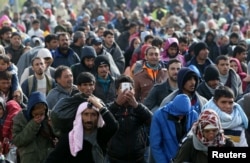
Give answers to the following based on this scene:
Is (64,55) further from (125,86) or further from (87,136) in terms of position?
(87,136)

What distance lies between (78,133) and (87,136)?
14cm

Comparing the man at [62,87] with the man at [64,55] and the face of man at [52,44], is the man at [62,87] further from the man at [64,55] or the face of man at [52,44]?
the face of man at [52,44]

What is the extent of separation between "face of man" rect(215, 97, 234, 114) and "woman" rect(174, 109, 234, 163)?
1.32 m

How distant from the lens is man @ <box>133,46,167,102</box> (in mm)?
12609

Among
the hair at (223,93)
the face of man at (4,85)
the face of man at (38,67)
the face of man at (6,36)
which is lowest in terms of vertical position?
the hair at (223,93)

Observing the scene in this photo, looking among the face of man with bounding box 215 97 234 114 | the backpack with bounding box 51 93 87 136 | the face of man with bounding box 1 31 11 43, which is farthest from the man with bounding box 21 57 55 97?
the face of man with bounding box 1 31 11 43

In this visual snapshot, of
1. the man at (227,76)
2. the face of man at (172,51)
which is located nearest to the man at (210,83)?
the man at (227,76)

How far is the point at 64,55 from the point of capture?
607 inches

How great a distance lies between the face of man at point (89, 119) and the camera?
28.5 feet

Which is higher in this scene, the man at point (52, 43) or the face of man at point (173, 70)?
the man at point (52, 43)

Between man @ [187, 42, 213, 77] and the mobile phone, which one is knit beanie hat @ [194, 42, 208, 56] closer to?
man @ [187, 42, 213, 77]

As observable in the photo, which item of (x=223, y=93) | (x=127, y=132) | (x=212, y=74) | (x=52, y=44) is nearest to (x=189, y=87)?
Result: (x=223, y=93)

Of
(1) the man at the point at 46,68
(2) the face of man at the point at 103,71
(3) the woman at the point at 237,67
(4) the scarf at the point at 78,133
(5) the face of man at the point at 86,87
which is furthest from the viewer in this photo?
(3) the woman at the point at 237,67

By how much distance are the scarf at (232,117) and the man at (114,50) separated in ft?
22.3
